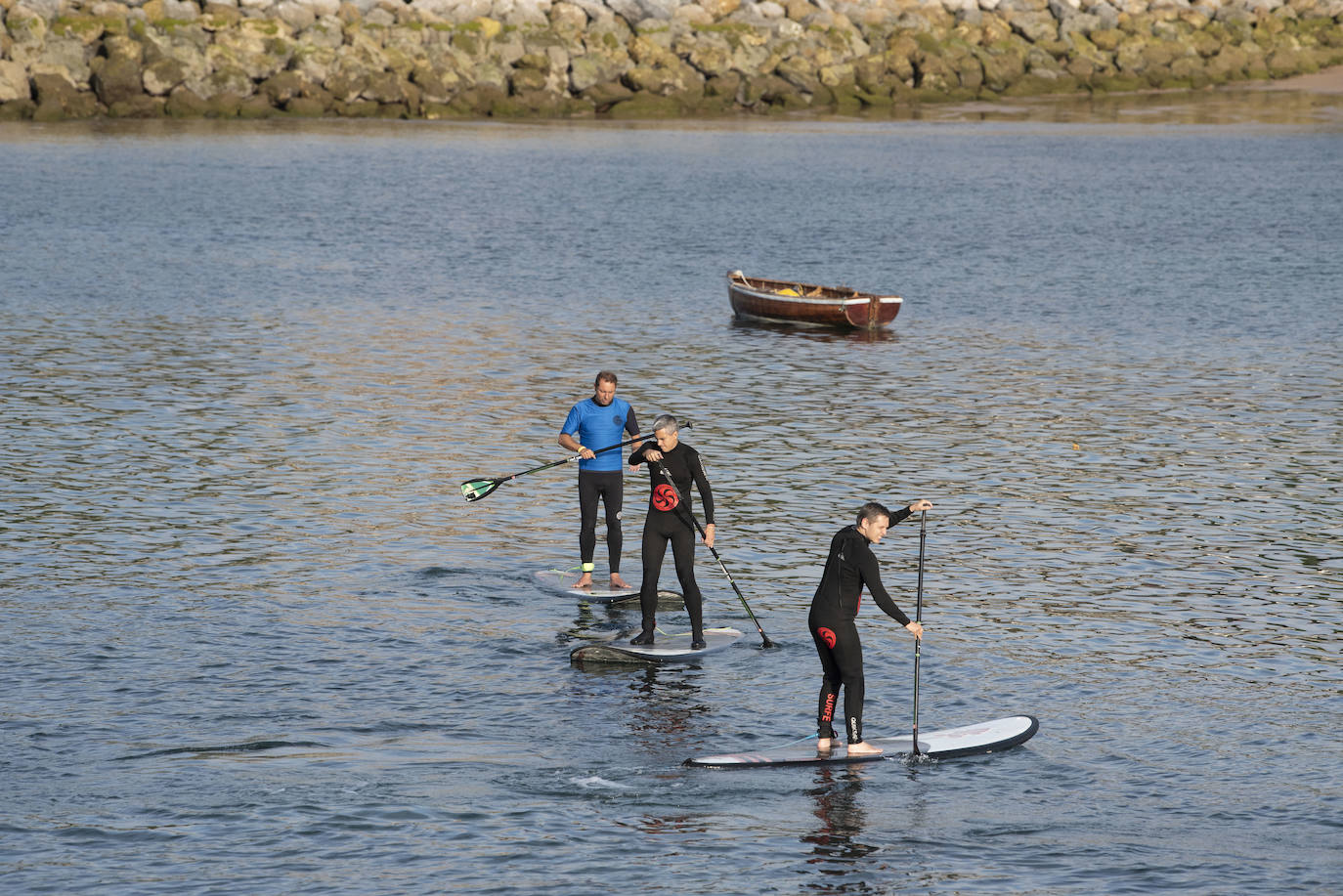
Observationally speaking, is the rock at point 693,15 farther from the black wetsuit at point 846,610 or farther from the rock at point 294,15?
the black wetsuit at point 846,610

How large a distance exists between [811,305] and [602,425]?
83.8 feet

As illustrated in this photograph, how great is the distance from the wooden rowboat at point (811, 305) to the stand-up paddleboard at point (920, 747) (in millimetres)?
28722

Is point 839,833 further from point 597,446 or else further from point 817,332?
point 817,332

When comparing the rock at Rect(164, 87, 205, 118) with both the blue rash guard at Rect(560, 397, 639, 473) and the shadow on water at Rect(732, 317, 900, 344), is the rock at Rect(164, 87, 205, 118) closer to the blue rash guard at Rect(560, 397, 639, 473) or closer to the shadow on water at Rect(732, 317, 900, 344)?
the shadow on water at Rect(732, 317, 900, 344)

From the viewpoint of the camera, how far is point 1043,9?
127 meters

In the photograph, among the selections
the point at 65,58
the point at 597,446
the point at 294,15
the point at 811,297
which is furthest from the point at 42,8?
the point at 597,446

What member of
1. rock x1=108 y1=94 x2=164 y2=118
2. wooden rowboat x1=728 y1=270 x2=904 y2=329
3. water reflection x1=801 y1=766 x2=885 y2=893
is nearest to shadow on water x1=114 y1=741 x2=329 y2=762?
water reflection x1=801 y1=766 x2=885 y2=893

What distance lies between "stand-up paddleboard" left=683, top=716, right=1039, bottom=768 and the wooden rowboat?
28722mm

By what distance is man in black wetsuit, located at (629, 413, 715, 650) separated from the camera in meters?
→ 19.6

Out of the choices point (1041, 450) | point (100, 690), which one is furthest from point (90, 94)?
point (100, 690)

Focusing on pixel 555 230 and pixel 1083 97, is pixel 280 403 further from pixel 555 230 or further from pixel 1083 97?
pixel 1083 97

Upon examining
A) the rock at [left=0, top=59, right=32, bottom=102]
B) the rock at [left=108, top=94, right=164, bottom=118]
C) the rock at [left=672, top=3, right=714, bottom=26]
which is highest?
the rock at [left=672, top=3, right=714, bottom=26]

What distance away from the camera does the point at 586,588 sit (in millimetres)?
22469

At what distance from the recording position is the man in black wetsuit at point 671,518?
19.6 metres
